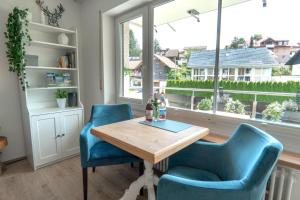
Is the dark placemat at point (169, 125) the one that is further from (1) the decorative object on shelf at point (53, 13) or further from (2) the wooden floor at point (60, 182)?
(1) the decorative object on shelf at point (53, 13)

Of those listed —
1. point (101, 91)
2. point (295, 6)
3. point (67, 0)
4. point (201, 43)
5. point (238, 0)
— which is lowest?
point (101, 91)

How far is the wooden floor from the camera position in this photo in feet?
5.65

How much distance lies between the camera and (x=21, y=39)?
2.00m

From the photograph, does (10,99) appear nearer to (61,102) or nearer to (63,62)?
(61,102)

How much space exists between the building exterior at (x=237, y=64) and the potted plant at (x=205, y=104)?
24 cm

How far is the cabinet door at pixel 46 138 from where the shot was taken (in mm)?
2125

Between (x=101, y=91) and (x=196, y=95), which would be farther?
(x=101, y=91)

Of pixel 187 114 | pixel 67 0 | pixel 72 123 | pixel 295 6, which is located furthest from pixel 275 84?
pixel 67 0

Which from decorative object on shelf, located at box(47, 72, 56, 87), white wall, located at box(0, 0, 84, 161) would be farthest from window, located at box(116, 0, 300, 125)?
white wall, located at box(0, 0, 84, 161)

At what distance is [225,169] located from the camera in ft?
4.10

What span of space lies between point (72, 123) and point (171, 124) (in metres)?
1.59

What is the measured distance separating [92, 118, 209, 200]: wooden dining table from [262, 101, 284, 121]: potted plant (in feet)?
1.88

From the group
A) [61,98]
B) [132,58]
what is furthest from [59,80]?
[132,58]

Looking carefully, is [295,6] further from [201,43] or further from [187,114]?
[187,114]
